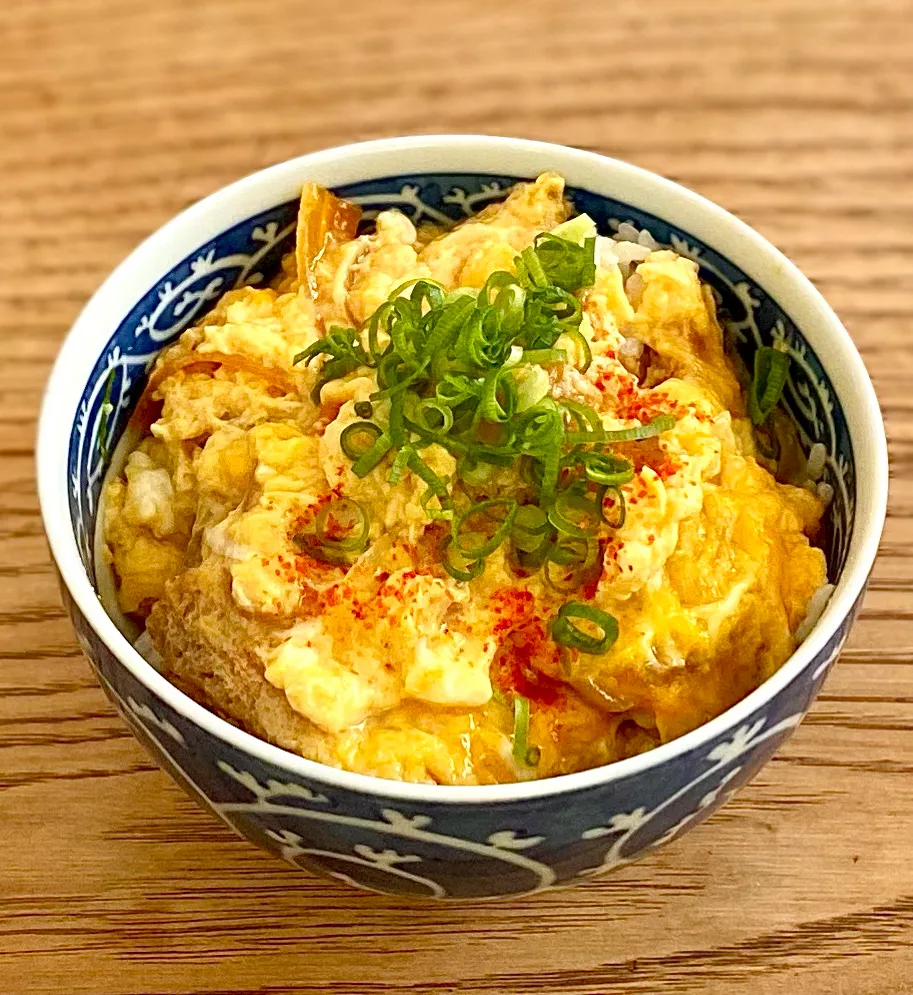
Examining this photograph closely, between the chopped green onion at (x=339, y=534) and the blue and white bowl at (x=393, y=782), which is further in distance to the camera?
the chopped green onion at (x=339, y=534)

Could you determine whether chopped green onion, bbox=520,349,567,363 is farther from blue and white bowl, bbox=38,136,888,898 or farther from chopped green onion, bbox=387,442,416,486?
blue and white bowl, bbox=38,136,888,898

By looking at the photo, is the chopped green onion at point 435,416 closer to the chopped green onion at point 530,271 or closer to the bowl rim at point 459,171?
the chopped green onion at point 530,271

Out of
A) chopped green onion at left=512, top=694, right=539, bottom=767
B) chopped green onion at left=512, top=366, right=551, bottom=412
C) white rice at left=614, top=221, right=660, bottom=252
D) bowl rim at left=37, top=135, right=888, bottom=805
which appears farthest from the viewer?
white rice at left=614, top=221, right=660, bottom=252

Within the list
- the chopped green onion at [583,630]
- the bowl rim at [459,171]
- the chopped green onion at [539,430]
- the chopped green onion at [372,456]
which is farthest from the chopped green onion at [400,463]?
the bowl rim at [459,171]

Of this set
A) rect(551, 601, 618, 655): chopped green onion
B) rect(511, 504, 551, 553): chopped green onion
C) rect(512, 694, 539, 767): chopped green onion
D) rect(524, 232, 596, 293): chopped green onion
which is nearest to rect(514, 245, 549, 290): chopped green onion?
rect(524, 232, 596, 293): chopped green onion

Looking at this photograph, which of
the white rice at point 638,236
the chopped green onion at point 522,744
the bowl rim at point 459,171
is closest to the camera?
the bowl rim at point 459,171

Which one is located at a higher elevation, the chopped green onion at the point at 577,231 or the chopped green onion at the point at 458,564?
the chopped green onion at the point at 577,231
